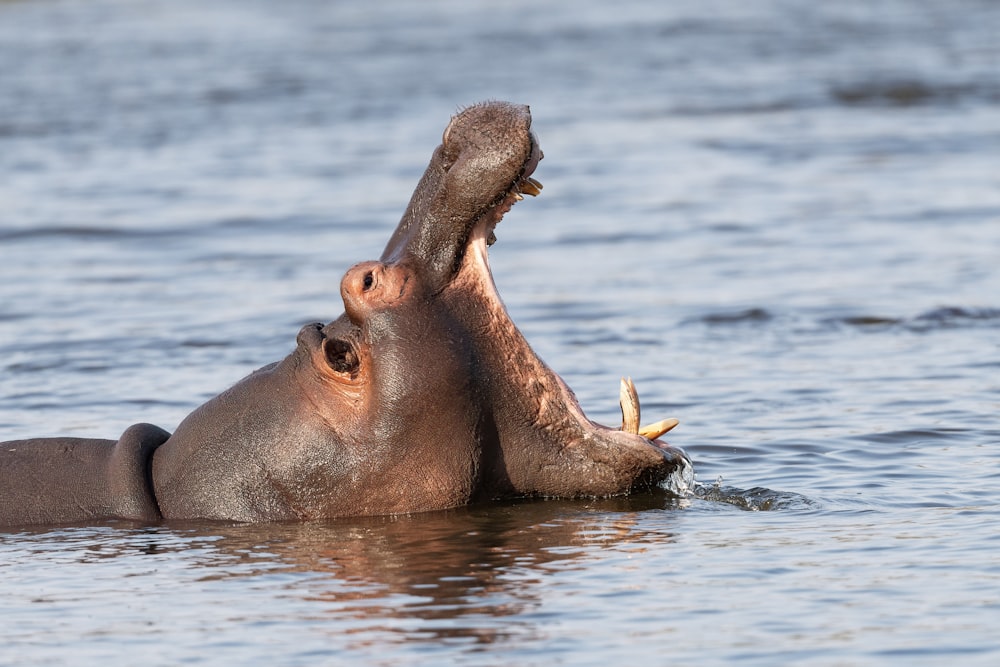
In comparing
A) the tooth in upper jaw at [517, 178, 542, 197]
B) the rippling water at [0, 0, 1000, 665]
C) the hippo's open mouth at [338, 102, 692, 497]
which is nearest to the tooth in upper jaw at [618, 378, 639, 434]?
the hippo's open mouth at [338, 102, 692, 497]

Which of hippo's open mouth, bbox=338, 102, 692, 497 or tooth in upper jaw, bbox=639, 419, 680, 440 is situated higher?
hippo's open mouth, bbox=338, 102, 692, 497

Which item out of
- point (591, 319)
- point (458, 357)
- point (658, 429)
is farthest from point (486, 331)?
point (591, 319)

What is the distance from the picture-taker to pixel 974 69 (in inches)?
1083

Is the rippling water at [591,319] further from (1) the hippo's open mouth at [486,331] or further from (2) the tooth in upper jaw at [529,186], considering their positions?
(2) the tooth in upper jaw at [529,186]

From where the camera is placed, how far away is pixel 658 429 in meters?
7.63

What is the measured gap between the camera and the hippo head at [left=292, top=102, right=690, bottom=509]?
23.8 feet

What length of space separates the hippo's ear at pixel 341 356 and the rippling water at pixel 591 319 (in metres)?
0.67

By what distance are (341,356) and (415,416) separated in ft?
1.29

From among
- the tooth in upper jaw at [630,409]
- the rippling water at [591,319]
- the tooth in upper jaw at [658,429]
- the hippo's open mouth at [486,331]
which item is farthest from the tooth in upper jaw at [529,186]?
the rippling water at [591,319]

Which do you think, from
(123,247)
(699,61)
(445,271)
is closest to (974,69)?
(699,61)

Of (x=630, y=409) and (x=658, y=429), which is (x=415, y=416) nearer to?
(x=630, y=409)

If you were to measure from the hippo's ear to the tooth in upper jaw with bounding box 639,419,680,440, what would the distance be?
3.93ft

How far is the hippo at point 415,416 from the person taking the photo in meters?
7.27

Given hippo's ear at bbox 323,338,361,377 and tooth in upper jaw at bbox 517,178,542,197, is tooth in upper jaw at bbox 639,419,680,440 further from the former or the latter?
hippo's ear at bbox 323,338,361,377
